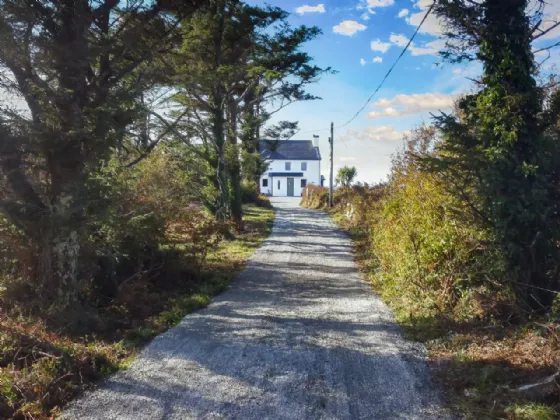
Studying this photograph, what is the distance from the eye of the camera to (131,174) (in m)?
8.71

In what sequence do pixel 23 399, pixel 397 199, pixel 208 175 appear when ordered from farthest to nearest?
pixel 208 175 < pixel 397 199 < pixel 23 399

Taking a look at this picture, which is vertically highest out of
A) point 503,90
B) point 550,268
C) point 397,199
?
point 503,90

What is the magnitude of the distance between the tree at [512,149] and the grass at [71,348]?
4992mm

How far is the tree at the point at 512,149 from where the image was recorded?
5.59 meters

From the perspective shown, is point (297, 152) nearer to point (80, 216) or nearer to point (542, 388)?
point (80, 216)

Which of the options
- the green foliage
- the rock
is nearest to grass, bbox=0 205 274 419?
the green foliage

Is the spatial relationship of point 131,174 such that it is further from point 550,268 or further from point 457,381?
point 550,268

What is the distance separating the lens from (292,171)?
193 feet

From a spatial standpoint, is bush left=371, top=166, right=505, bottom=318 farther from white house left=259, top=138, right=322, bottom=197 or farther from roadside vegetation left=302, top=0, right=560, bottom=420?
white house left=259, top=138, right=322, bottom=197

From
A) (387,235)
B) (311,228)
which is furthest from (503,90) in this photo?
(311,228)

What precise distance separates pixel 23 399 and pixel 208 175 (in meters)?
14.6

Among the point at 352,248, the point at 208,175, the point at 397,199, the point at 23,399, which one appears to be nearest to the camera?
the point at 23,399

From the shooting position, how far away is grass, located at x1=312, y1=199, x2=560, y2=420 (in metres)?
3.90

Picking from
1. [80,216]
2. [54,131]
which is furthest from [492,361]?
[54,131]
